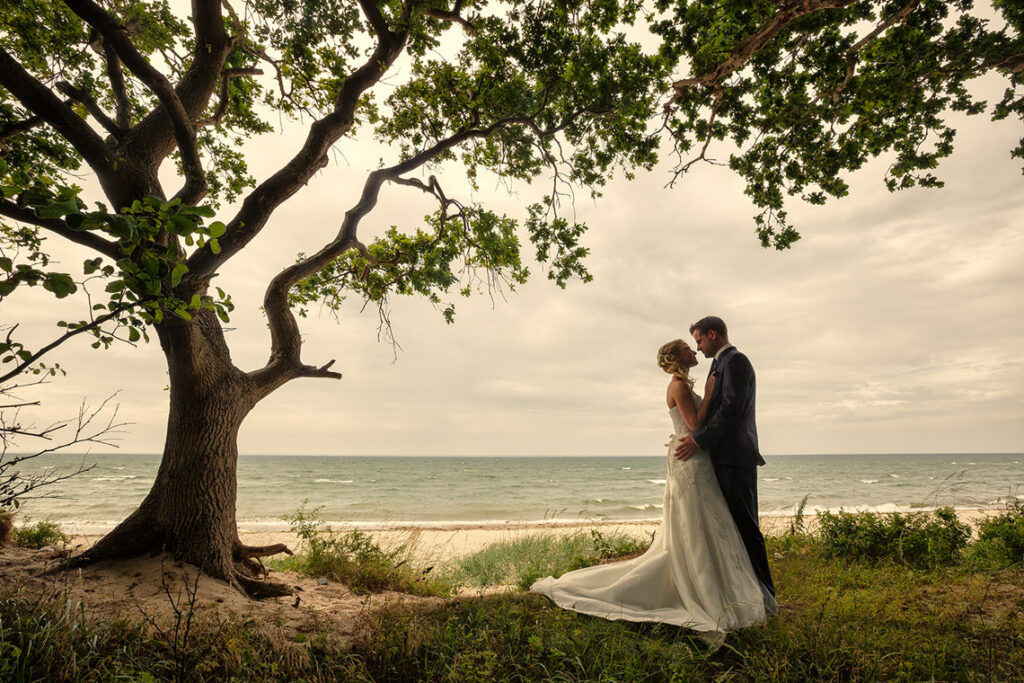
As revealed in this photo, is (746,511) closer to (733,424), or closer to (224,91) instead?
(733,424)

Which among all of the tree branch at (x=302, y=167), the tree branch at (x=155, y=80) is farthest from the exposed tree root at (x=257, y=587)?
the tree branch at (x=155, y=80)

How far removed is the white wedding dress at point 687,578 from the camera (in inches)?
154

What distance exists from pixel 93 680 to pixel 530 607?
3.27 metres

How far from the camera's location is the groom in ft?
14.3

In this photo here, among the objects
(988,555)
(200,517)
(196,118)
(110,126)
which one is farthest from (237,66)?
(988,555)

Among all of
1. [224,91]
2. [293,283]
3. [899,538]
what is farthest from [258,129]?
[899,538]

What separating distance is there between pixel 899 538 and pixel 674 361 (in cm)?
462

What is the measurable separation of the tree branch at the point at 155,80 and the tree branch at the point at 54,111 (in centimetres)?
74

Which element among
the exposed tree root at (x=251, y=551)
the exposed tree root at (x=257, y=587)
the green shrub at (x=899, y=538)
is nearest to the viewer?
the exposed tree root at (x=257, y=587)

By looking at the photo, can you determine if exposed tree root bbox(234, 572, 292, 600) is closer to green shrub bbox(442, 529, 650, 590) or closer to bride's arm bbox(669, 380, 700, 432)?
green shrub bbox(442, 529, 650, 590)

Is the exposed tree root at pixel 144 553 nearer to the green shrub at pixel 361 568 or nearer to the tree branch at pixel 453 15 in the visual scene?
the green shrub at pixel 361 568

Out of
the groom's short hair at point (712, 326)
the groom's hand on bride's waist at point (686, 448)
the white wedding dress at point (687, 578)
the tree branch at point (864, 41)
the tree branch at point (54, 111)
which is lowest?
the white wedding dress at point (687, 578)

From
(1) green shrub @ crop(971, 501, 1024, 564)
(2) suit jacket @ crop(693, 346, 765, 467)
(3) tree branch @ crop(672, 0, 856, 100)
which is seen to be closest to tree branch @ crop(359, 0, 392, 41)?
(3) tree branch @ crop(672, 0, 856, 100)

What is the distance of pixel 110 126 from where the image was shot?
571 cm
